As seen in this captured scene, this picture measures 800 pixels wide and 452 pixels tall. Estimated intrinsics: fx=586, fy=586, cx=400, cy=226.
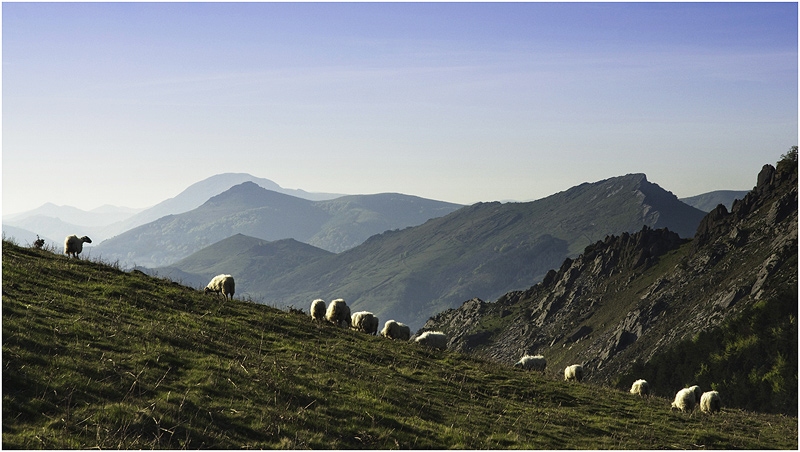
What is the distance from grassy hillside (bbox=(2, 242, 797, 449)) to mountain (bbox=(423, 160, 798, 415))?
214 ft

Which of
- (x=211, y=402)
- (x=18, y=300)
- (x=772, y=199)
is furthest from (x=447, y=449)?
(x=772, y=199)

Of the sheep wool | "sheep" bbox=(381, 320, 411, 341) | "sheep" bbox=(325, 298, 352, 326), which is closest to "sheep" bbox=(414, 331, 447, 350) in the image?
"sheep" bbox=(381, 320, 411, 341)

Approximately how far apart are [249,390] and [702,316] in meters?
120

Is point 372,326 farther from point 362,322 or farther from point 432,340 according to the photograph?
point 432,340

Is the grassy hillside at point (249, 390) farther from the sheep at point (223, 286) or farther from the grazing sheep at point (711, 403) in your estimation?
the sheep at point (223, 286)

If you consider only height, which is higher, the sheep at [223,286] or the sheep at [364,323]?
the sheep at [223,286]

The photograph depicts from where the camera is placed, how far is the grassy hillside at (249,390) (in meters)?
16.1

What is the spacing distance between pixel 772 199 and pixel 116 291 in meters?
163

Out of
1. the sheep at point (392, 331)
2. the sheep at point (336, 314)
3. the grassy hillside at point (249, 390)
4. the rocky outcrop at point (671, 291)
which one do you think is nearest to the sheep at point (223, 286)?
the grassy hillside at point (249, 390)

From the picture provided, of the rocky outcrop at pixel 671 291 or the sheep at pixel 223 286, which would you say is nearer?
the sheep at pixel 223 286

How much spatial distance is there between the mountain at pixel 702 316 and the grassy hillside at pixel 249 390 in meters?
65.1

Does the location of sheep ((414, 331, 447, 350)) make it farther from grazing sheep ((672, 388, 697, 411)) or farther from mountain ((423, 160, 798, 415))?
mountain ((423, 160, 798, 415))

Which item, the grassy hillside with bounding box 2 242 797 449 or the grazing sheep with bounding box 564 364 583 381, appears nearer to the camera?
the grassy hillside with bounding box 2 242 797 449

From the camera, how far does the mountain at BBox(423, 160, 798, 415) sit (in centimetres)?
8912
